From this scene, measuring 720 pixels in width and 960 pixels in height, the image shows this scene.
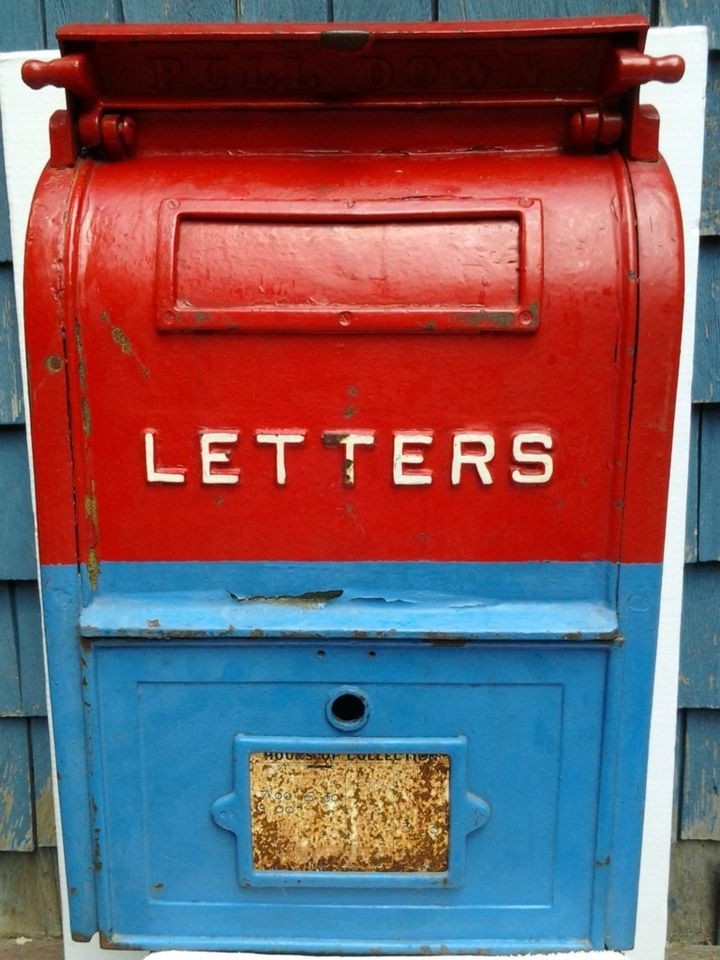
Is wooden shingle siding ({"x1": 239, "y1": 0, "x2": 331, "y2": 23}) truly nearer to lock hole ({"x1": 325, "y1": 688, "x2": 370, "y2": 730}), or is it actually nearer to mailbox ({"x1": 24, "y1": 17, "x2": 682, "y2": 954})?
mailbox ({"x1": 24, "y1": 17, "x2": 682, "y2": 954})

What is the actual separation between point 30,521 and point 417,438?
1117 millimetres

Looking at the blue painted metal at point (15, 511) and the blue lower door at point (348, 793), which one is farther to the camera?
the blue painted metal at point (15, 511)

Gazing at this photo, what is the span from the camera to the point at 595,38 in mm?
1177

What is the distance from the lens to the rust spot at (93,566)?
50.1 inches

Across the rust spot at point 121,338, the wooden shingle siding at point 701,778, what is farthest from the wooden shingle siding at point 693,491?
the rust spot at point 121,338

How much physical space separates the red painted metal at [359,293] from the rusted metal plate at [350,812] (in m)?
0.34

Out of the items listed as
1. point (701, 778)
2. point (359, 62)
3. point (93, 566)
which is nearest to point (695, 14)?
point (359, 62)

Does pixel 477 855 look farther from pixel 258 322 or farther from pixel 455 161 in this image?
pixel 455 161

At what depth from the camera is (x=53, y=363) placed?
47.7 inches

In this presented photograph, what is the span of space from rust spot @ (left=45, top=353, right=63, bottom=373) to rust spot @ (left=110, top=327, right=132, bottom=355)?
8 cm

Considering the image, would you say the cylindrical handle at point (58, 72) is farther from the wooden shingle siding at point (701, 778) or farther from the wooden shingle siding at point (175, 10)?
the wooden shingle siding at point (701, 778)

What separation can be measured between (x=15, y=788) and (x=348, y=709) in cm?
121

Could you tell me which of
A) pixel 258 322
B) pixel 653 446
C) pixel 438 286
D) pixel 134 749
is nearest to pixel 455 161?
pixel 438 286

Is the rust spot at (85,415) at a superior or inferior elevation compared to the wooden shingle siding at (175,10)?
inferior
